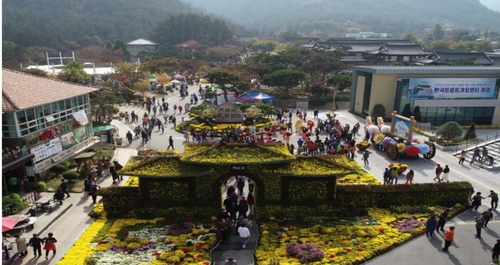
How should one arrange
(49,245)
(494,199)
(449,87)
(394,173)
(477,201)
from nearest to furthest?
(49,245) → (494,199) → (477,201) → (394,173) → (449,87)

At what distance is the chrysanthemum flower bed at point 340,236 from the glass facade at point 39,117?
45.1ft

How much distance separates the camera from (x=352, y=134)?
1139 inches

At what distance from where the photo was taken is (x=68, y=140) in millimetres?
22734

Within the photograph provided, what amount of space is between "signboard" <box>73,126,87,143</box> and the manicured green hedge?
17.2 m

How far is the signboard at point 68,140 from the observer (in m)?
22.3

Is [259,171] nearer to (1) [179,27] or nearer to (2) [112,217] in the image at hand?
(2) [112,217]

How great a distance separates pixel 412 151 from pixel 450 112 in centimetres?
1428

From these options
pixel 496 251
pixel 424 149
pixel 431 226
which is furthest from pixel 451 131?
pixel 496 251

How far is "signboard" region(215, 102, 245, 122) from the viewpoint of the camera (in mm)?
31547

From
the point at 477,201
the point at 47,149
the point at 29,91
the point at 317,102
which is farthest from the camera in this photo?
the point at 317,102

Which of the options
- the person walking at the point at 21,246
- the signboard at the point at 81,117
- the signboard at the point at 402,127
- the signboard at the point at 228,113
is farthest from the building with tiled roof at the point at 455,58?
the person walking at the point at 21,246

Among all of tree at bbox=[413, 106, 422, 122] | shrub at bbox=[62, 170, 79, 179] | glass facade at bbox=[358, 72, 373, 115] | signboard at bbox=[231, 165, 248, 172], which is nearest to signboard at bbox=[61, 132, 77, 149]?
shrub at bbox=[62, 170, 79, 179]

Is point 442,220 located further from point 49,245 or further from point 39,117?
point 39,117

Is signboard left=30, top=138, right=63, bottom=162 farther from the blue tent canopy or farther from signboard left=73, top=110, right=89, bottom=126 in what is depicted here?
the blue tent canopy
